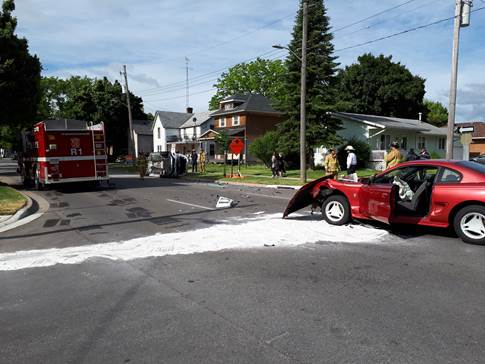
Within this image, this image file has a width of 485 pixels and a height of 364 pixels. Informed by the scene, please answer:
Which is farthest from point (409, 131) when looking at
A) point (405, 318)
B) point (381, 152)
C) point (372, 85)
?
point (405, 318)

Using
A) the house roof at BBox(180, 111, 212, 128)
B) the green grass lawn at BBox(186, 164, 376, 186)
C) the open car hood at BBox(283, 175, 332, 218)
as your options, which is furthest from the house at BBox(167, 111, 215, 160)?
the open car hood at BBox(283, 175, 332, 218)

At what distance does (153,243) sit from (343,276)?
3.44m

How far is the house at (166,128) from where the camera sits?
61531 millimetres

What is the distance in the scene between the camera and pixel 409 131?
1519 inches

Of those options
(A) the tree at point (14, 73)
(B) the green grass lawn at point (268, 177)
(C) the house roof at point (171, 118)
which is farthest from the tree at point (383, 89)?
(A) the tree at point (14, 73)

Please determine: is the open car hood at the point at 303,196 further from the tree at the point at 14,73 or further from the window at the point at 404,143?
the window at the point at 404,143

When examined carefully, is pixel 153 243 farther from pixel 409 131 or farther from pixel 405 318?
pixel 409 131

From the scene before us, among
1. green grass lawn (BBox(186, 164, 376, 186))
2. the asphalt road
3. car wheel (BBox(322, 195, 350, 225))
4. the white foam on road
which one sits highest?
car wheel (BBox(322, 195, 350, 225))

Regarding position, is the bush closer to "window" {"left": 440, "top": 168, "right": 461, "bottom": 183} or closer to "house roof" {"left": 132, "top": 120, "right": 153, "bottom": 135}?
"window" {"left": 440, "top": 168, "right": 461, "bottom": 183}

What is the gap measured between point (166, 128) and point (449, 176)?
56.6 meters

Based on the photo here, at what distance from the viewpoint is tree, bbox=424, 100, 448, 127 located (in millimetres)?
67125

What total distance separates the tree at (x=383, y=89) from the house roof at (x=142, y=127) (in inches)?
1250

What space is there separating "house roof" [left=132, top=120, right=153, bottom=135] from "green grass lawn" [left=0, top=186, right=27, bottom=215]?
55.2 m

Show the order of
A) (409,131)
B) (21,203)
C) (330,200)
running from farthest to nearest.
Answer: (409,131)
(21,203)
(330,200)
